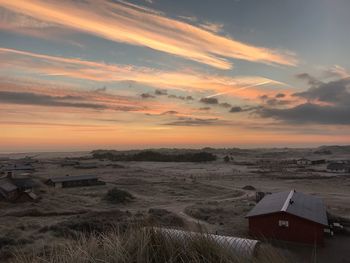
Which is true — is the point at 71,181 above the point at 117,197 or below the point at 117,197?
above

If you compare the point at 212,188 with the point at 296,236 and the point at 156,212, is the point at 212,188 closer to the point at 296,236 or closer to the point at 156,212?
the point at 156,212

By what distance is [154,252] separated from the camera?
4.69 metres

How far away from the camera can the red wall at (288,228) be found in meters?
27.7

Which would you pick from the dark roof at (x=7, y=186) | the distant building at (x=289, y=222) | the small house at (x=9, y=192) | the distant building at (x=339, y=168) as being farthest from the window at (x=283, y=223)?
the distant building at (x=339, y=168)

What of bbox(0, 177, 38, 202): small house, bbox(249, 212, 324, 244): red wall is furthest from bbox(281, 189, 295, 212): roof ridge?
bbox(0, 177, 38, 202): small house

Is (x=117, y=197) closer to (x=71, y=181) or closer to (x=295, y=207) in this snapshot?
(x=71, y=181)

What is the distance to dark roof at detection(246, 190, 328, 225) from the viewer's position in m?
28.8

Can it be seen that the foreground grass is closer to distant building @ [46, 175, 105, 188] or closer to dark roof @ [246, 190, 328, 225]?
dark roof @ [246, 190, 328, 225]

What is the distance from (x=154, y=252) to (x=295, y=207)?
27.8 metres

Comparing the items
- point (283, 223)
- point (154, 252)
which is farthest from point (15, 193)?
point (154, 252)

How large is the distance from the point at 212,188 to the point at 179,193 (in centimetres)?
878

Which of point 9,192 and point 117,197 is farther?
point 117,197

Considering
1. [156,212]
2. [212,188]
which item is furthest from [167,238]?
[212,188]

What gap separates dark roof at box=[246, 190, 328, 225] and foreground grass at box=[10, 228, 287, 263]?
25.6m
